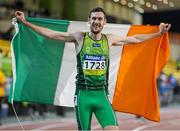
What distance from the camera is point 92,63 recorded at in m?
7.13

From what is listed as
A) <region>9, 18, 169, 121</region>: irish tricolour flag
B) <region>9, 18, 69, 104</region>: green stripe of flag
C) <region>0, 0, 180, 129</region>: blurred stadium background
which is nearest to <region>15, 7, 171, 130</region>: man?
<region>9, 18, 169, 121</region>: irish tricolour flag

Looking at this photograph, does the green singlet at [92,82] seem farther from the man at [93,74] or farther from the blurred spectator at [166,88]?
the blurred spectator at [166,88]

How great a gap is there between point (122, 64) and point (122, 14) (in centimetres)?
2599

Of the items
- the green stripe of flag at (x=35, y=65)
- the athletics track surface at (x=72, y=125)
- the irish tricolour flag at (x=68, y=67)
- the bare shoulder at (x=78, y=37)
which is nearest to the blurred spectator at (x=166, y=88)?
the athletics track surface at (x=72, y=125)

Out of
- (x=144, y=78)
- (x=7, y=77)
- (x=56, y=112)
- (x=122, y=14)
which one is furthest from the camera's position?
(x=122, y=14)

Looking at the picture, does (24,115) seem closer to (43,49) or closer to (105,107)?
(43,49)

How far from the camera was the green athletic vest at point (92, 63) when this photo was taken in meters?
7.14

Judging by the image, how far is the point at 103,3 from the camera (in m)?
31.7

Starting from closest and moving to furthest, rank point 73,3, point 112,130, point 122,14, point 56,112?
point 112,130 → point 56,112 → point 73,3 → point 122,14

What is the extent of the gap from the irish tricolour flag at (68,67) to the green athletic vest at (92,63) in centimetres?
195

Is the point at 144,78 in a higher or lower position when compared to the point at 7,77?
higher

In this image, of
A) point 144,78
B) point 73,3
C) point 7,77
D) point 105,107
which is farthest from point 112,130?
point 73,3

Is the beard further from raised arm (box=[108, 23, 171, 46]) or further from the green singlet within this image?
raised arm (box=[108, 23, 171, 46])

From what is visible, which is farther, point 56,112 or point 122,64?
point 56,112
